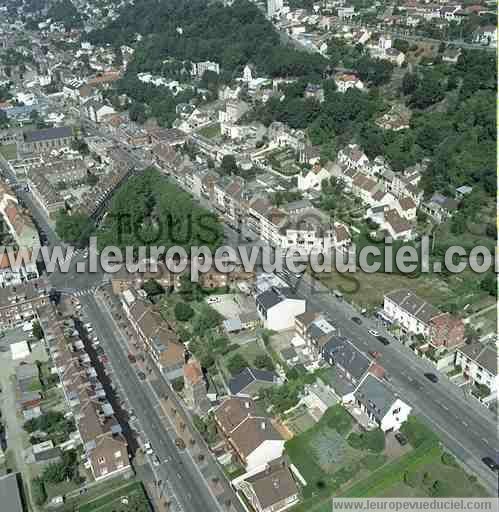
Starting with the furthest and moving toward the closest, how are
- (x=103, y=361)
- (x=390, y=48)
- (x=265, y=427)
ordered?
(x=390, y=48), (x=103, y=361), (x=265, y=427)

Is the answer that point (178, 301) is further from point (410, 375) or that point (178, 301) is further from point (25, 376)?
point (410, 375)

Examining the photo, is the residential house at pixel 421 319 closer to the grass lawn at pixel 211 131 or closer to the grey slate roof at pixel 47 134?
the grass lawn at pixel 211 131

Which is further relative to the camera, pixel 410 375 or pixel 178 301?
pixel 178 301

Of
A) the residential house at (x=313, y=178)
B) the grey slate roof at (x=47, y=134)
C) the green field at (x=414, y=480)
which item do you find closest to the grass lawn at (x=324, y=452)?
the green field at (x=414, y=480)

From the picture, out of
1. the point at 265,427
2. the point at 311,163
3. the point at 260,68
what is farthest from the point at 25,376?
the point at 260,68

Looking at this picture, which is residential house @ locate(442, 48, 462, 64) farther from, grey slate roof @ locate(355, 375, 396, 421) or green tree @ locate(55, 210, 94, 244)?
grey slate roof @ locate(355, 375, 396, 421)

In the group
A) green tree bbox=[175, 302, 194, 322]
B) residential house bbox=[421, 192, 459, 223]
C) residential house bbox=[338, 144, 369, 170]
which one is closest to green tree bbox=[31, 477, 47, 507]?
green tree bbox=[175, 302, 194, 322]

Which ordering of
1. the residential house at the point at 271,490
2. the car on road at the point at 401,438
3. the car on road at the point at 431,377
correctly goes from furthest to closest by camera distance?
the car on road at the point at 431,377, the car on road at the point at 401,438, the residential house at the point at 271,490

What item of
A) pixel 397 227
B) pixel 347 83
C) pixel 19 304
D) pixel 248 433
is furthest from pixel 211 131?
pixel 248 433
